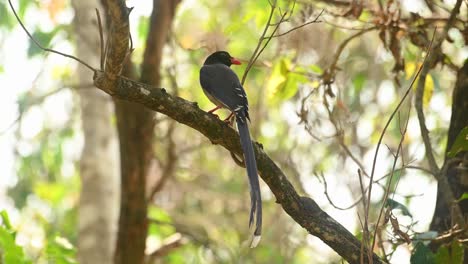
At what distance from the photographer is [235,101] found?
355 centimetres

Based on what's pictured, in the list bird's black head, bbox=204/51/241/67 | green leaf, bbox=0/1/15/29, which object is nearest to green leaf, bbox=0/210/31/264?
bird's black head, bbox=204/51/241/67

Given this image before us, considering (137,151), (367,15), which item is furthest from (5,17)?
(367,15)

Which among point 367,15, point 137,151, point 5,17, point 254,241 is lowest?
point 254,241

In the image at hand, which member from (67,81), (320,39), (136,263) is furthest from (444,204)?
(67,81)

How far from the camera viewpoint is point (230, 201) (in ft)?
27.6

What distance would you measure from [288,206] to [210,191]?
5.38 m

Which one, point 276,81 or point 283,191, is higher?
point 276,81

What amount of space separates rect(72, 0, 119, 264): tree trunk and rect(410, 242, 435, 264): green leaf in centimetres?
283

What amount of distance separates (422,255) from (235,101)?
1085mm

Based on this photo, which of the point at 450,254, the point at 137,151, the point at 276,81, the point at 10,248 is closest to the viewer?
the point at 450,254

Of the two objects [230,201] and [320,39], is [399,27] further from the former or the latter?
[230,201]

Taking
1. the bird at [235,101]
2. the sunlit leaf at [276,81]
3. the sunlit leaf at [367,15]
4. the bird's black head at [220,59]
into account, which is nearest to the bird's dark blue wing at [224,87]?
the bird at [235,101]

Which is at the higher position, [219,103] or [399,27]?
[399,27]

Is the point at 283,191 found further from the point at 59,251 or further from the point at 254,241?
the point at 59,251
